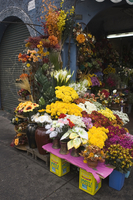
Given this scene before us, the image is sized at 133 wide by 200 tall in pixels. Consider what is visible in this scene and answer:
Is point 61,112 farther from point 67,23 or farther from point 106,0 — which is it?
point 106,0

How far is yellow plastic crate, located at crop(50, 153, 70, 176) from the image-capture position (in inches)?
121

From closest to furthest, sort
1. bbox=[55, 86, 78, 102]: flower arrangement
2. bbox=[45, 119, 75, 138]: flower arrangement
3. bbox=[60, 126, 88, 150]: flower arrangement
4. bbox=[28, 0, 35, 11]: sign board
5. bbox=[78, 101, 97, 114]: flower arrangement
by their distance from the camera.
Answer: bbox=[60, 126, 88, 150]: flower arrangement, bbox=[45, 119, 75, 138]: flower arrangement, bbox=[55, 86, 78, 102]: flower arrangement, bbox=[78, 101, 97, 114]: flower arrangement, bbox=[28, 0, 35, 11]: sign board

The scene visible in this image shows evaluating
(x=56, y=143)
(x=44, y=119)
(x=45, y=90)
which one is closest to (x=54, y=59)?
(x=45, y=90)

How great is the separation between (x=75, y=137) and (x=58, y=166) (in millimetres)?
756

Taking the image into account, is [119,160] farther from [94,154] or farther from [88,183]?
[88,183]

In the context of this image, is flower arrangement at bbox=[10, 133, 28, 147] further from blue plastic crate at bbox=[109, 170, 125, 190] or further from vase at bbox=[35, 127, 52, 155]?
blue plastic crate at bbox=[109, 170, 125, 190]

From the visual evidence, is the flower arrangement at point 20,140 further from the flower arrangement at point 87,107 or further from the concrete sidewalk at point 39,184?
the flower arrangement at point 87,107

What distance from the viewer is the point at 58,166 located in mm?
3092

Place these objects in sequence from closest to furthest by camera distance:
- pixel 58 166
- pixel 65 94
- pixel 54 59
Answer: pixel 58 166, pixel 65 94, pixel 54 59

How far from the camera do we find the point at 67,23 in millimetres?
4371

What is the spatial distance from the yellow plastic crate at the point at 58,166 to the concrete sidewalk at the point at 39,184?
0.23ft

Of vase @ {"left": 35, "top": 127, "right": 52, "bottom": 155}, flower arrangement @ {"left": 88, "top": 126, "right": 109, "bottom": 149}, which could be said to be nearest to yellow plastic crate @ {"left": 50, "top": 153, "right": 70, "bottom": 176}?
vase @ {"left": 35, "top": 127, "right": 52, "bottom": 155}

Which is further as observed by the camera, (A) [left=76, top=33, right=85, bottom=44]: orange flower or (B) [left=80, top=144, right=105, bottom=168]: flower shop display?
(A) [left=76, top=33, right=85, bottom=44]: orange flower

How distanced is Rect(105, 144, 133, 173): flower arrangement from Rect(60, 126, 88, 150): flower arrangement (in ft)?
1.35
